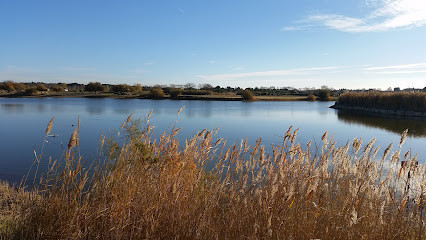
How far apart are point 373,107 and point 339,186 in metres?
38.9

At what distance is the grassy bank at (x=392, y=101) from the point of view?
99.7 feet

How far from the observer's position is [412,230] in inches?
118

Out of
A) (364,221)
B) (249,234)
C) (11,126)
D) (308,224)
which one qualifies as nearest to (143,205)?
(249,234)

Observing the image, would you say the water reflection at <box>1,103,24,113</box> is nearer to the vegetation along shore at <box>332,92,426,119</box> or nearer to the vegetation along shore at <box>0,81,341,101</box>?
the vegetation along shore at <box>0,81,341,101</box>

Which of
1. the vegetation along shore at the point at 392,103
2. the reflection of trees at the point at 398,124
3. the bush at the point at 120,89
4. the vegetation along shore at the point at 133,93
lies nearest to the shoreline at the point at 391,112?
the vegetation along shore at the point at 392,103

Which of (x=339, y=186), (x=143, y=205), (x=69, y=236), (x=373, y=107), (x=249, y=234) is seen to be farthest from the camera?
(x=373, y=107)

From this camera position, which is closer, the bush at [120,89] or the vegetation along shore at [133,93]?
the vegetation along shore at [133,93]

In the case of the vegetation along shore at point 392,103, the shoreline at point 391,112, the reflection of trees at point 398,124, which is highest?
the vegetation along shore at point 392,103

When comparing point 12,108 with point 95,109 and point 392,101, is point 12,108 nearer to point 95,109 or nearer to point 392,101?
point 95,109

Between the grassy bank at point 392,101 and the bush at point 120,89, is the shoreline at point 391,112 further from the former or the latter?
the bush at point 120,89

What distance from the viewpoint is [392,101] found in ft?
112

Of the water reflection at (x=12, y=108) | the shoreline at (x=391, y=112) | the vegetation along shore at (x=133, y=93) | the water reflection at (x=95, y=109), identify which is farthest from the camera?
the vegetation along shore at (x=133, y=93)

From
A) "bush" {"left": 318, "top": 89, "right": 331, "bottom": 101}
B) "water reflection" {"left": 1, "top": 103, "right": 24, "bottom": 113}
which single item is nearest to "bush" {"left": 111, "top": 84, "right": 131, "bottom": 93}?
"water reflection" {"left": 1, "top": 103, "right": 24, "bottom": 113}

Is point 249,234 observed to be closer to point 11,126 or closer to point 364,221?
point 364,221
